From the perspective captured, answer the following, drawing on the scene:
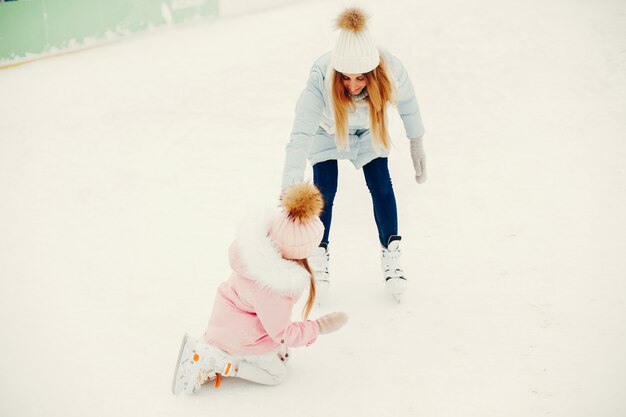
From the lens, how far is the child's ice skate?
208 cm

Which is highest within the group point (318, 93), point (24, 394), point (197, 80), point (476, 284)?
point (197, 80)

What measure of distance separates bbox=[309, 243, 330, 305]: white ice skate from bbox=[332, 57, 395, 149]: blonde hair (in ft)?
1.51

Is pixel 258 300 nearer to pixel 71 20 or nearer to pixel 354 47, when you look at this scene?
pixel 354 47

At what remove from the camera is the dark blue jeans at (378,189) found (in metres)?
2.62

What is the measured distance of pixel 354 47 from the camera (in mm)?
2283

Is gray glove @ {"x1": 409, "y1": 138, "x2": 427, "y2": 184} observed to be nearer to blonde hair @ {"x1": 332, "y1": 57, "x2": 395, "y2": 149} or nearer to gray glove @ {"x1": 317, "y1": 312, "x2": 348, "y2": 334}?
blonde hair @ {"x1": 332, "y1": 57, "x2": 395, "y2": 149}

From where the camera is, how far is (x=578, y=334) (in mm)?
2375

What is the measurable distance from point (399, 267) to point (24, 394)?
1.44 m

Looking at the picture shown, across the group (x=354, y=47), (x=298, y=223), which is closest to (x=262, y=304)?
(x=298, y=223)

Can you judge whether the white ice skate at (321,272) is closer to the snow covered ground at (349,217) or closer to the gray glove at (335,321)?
the snow covered ground at (349,217)

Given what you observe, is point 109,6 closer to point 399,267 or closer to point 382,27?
point 382,27

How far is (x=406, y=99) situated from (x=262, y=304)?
1.05 m

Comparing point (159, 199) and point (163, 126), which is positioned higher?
point (163, 126)

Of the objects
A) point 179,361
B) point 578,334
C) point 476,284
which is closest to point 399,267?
point 476,284
